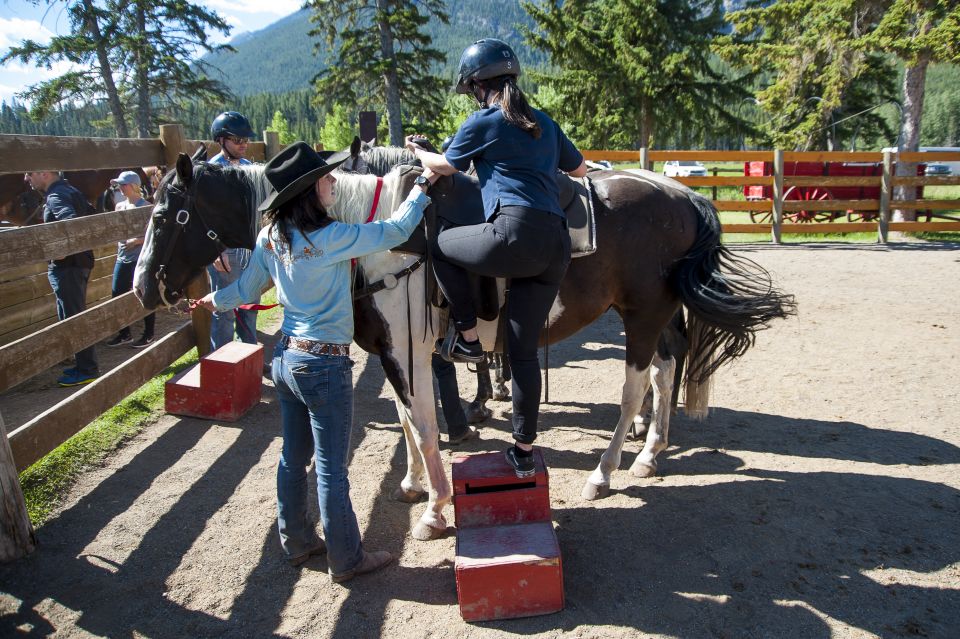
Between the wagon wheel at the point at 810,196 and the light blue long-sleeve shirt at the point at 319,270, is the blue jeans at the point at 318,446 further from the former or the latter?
the wagon wheel at the point at 810,196

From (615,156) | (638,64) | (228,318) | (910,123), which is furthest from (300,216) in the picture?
(638,64)

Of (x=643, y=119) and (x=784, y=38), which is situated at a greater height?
(x=784, y=38)

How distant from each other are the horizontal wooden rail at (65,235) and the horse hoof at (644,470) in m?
4.16

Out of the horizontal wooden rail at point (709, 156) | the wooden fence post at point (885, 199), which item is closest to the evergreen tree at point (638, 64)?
the horizontal wooden rail at point (709, 156)

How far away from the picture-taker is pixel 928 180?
12984 millimetres

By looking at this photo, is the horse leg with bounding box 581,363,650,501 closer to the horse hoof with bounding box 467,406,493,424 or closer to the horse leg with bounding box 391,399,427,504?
the horse leg with bounding box 391,399,427,504

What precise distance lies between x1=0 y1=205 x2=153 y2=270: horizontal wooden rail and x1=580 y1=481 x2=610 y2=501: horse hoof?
12.4ft

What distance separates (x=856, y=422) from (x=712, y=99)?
23438 millimetres

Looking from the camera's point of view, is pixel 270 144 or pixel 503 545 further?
pixel 270 144

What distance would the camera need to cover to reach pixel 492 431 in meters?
5.08

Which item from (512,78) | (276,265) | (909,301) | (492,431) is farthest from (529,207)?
(909,301)

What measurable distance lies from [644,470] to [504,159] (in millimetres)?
2479

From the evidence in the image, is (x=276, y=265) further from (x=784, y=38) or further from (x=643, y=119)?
(x=643, y=119)

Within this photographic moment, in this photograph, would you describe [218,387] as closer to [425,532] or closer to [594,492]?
[425,532]
